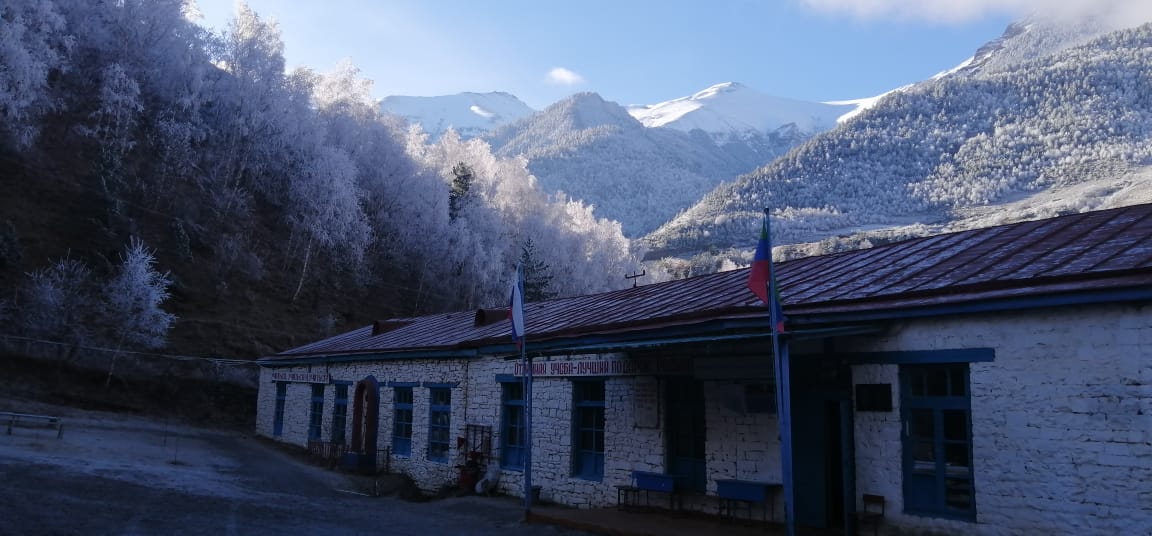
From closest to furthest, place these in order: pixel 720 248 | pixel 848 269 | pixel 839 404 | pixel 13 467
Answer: pixel 839 404 < pixel 848 269 < pixel 13 467 < pixel 720 248

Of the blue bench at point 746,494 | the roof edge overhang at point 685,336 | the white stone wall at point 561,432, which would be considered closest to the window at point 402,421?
the white stone wall at point 561,432

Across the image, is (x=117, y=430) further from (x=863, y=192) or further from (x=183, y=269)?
(x=863, y=192)

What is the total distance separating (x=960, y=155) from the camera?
165000 millimetres

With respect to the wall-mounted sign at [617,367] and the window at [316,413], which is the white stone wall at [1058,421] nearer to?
the wall-mounted sign at [617,367]

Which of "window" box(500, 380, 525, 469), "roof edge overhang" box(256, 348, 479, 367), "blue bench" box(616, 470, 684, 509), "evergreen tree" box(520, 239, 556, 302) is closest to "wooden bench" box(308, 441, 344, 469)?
"roof edge overhang" box(256, 348, 479, 367)

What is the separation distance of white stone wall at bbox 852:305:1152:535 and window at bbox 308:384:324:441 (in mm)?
18515

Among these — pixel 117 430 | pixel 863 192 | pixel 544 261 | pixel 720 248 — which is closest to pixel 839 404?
pixel 117 430

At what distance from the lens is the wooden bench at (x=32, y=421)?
67.1 ft

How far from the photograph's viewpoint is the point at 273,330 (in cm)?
4316

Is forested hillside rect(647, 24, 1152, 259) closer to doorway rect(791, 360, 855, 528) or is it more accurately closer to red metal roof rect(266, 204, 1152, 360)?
red metal roof rect(266, 204, 1152, 360)

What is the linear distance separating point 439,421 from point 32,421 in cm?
1111

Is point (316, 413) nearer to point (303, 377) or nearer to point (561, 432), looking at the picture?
point (303, 377)

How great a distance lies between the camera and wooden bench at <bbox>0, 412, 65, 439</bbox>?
2044cm

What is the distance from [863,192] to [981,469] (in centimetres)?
16378
